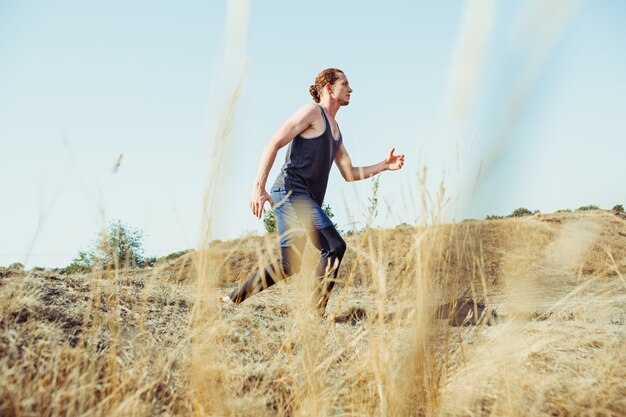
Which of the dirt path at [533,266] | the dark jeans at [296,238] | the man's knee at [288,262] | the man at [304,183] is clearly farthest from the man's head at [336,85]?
the dirt path at [533,266]

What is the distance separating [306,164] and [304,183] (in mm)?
130

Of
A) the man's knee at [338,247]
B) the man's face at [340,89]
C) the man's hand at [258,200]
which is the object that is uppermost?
the man's face at [340,89]

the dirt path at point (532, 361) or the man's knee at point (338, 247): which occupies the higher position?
the man's knee at point (338, 247)

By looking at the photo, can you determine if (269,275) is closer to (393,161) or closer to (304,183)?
(304,183)

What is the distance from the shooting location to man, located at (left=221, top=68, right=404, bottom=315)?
3287 mm

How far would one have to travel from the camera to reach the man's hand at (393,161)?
11.9ft

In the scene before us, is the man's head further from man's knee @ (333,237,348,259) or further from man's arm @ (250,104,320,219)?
man's knee @ (333,237,348,259)

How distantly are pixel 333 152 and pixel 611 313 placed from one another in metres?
2.86

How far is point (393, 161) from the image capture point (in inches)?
145

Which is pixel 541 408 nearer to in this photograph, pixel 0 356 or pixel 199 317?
pixel 199 317

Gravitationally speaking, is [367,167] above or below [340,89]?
below

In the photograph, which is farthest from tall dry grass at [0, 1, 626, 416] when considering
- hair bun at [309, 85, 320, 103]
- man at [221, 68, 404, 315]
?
hair bun at [309, 85, 320, 103]

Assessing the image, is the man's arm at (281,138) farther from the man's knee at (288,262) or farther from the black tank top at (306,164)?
the man's knee at (288,262)

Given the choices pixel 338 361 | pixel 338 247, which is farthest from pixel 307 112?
pixel 338 361
